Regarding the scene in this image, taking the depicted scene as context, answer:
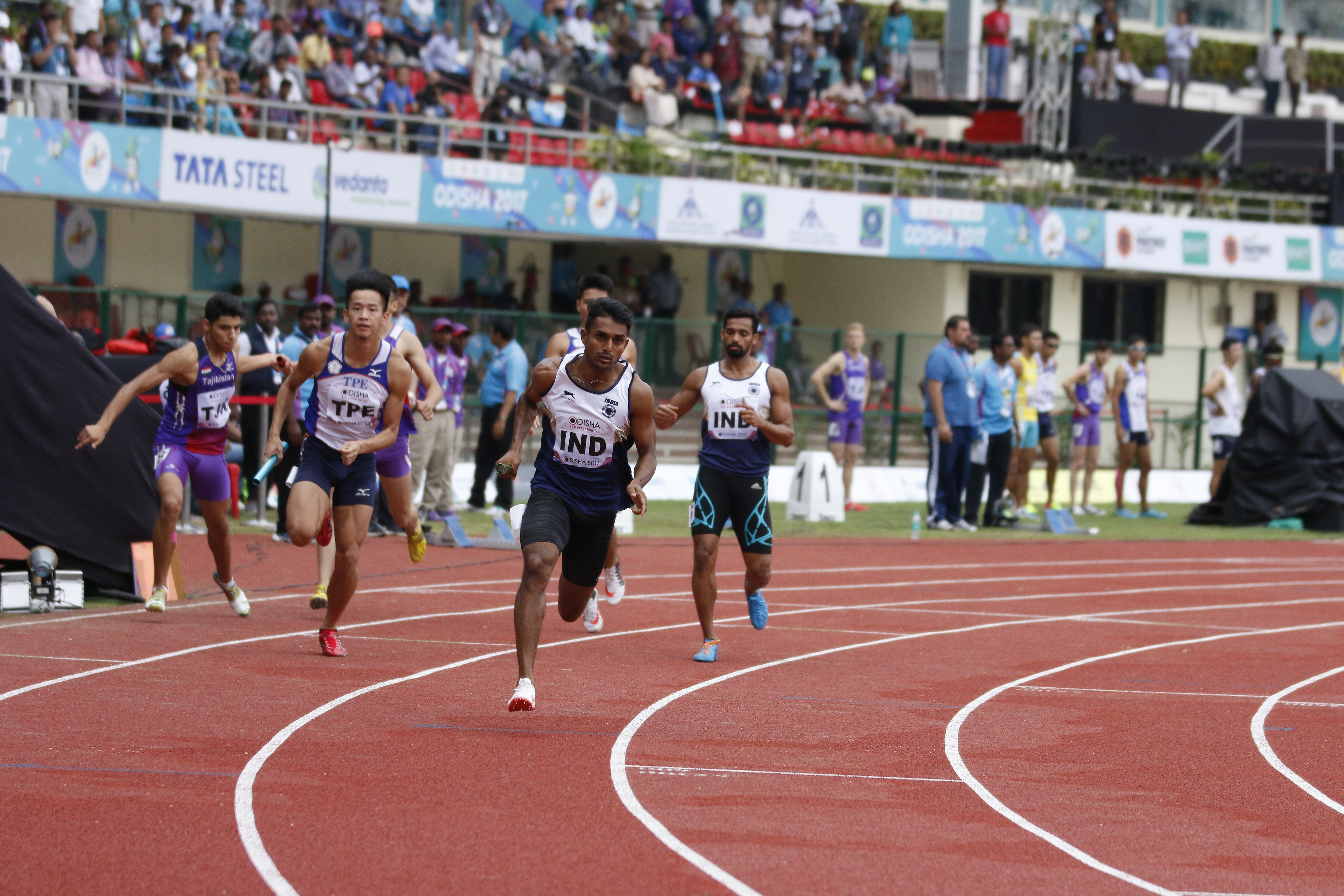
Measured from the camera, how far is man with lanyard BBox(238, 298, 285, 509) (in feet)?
53.8

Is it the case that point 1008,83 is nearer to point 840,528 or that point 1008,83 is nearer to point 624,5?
point 624,5

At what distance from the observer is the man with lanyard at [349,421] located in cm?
944

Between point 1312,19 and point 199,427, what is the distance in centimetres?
4077

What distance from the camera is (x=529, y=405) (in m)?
8.51

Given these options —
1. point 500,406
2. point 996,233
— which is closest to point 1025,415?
point 500,406

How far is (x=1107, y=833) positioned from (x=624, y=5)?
27076 millimetres

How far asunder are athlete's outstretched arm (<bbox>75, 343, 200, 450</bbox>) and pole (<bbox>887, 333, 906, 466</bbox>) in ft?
57.2

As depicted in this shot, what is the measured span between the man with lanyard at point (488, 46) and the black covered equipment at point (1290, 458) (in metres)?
12.6

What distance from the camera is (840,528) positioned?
1952 cm

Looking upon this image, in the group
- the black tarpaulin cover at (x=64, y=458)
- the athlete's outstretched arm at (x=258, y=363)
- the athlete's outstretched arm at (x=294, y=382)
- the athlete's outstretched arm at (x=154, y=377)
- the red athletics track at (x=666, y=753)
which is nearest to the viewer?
the red athletics track at (x=666, y=753)

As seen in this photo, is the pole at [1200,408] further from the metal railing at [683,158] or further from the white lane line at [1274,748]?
the white lane line at [1274,748]

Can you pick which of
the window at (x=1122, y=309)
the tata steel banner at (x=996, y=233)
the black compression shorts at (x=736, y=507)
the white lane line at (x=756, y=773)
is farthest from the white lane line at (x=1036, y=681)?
the window at (x=1122, y=309)

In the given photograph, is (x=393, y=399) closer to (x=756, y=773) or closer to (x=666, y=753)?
(x=666, y=753)

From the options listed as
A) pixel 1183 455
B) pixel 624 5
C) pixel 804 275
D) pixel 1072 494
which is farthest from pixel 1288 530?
pixel 624 5
